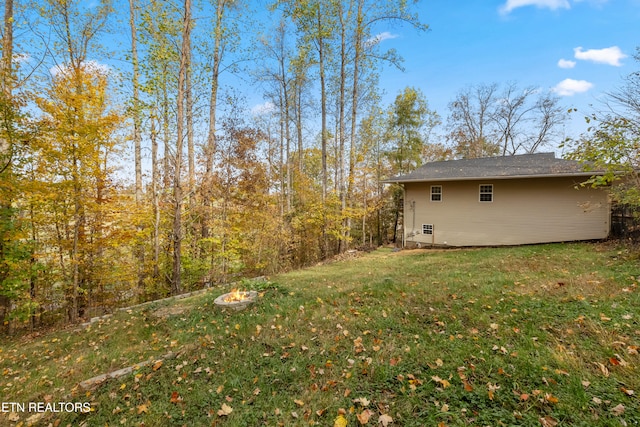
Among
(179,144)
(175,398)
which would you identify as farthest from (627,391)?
(179,144)

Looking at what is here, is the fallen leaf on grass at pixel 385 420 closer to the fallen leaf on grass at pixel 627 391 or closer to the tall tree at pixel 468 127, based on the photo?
the fallen leaf on grass at pixel 627 391

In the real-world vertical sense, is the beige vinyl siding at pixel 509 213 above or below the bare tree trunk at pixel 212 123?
below

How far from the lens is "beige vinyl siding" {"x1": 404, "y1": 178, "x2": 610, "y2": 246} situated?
9.72 meters

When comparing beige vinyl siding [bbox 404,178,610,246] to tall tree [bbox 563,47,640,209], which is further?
beige vinyl siding [bbox 404,178,610,246]

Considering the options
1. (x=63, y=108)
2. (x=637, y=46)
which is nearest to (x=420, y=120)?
(x=637, y=46)

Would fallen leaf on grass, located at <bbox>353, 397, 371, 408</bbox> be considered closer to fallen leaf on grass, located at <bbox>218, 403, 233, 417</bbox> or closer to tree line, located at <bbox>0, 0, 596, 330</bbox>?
fallen leaf on grass, located at <bbox>218, 403, 233, 417</bbox>

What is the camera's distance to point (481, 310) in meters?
3.91

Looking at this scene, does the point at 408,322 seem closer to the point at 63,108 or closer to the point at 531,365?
the point at 531,365

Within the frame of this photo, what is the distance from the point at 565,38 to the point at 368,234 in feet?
45.9

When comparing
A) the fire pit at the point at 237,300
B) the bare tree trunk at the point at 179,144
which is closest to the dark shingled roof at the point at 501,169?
the bare tree trunk at the point at 179,144

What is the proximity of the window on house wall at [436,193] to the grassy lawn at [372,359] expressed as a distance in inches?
265

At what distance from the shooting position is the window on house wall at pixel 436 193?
1199 cm

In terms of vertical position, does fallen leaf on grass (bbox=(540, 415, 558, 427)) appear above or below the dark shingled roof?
below

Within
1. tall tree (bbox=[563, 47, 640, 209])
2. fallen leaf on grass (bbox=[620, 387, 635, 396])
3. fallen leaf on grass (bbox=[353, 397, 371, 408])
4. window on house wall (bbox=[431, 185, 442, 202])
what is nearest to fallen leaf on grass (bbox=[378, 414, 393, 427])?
fallen leaf on grass (bbox=[353, 397, 371, 408])
